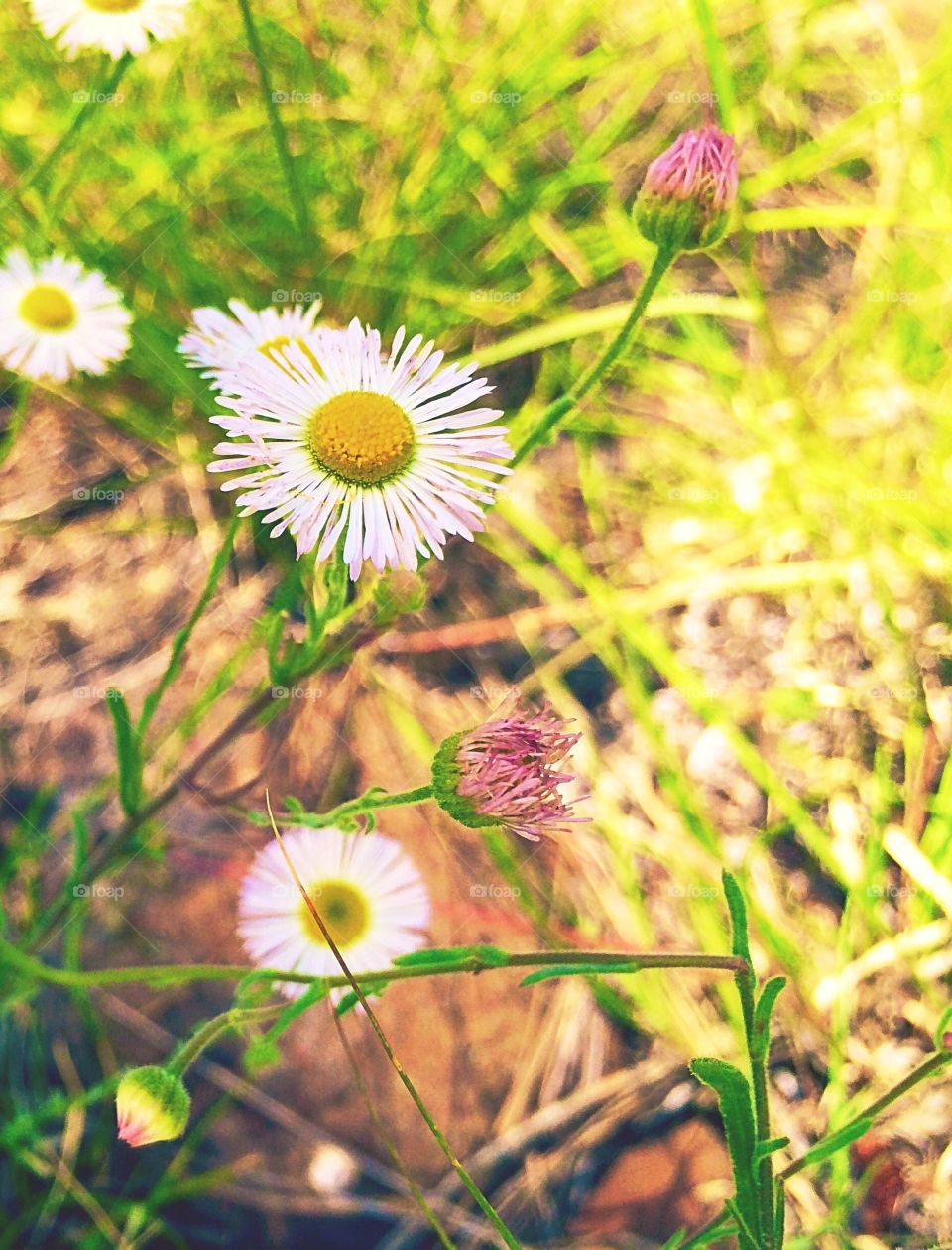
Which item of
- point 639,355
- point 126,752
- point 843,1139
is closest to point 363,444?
point 126,752

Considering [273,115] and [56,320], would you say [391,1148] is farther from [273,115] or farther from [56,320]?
[56,320]

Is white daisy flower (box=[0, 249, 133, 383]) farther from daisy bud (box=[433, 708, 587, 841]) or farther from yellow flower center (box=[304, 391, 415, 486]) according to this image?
daisy bud (box=[433, 708, 587, 841])

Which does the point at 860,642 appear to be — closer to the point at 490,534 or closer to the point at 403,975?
the point at 490,534

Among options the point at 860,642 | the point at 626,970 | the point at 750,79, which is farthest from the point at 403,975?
the point at 750,79

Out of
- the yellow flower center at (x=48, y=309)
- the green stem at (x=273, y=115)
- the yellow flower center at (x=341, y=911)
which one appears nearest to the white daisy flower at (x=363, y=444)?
the green stem at (x=273, y=115)

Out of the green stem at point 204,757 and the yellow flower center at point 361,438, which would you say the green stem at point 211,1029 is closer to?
the green stem at point 204,757

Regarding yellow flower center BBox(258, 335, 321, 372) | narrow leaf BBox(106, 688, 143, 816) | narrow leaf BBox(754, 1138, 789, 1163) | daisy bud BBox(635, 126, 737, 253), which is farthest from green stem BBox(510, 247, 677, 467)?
narrow leaf BBox(754, 1138, 789, 1163)
